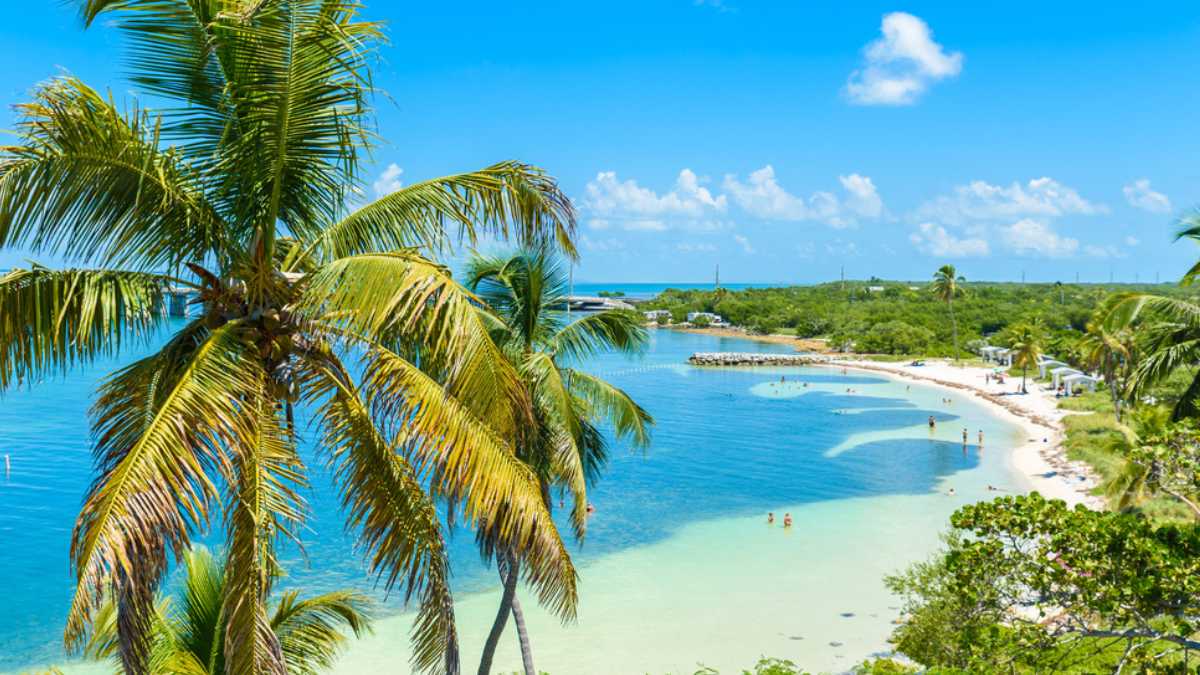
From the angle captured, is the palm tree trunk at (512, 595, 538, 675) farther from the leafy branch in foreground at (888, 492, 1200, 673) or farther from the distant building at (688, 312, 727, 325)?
the distant building at (688, 312, 727, 325)

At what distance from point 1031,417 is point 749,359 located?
4002 cm

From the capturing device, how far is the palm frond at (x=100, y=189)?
4609 mm

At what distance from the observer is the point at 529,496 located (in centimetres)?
497

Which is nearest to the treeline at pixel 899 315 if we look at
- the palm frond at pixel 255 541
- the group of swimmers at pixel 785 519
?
the group of swimmers at pixel 785 519

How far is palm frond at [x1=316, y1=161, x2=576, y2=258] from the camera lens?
553 centimetres

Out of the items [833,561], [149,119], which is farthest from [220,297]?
[833,561]

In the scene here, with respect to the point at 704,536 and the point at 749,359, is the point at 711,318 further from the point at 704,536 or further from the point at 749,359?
the point at 704,536

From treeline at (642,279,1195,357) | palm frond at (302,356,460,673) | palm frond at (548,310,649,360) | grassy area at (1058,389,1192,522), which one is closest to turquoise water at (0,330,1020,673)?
palm frond at (302,356,460,673)

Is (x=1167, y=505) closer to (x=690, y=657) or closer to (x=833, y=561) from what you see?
(x=833, y=561)

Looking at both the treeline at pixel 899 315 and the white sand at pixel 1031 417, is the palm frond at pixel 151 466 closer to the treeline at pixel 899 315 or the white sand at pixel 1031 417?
the white sand at pixel 1031 417

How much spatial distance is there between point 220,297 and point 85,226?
2.89 ft

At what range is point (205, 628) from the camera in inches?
271

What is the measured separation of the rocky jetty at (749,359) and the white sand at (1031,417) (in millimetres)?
3403

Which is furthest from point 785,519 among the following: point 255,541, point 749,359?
point 749,359
